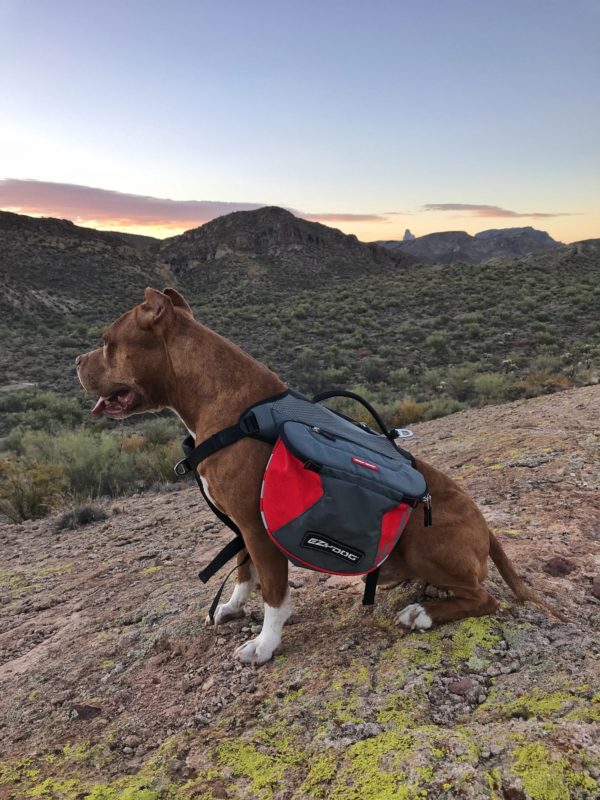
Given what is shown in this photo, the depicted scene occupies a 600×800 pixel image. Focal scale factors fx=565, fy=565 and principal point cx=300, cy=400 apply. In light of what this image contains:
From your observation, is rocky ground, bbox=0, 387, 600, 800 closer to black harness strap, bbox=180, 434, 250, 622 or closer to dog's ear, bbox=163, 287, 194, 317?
black harness strap, bbox=180, 434, 250, 622

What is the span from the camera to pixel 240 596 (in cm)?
343

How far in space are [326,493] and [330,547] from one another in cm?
27

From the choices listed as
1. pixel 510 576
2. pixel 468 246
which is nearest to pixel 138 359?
pixel 510 576

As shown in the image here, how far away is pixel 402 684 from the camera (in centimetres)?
246

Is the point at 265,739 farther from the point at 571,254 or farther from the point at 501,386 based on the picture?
the point at 571,254

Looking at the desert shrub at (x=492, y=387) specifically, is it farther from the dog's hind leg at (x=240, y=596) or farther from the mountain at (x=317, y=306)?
the dog's hind leg at (x=240, y=596)

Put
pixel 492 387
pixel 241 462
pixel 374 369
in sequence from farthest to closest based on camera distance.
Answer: pixel 374 369, pixel 492 387, pixel 241 462

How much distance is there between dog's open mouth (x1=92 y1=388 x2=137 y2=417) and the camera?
316 cm

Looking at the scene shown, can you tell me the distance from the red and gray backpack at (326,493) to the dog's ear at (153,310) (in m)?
0.72

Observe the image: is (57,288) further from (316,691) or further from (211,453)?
(316,691)

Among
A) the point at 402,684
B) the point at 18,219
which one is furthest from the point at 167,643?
the point at 18,219

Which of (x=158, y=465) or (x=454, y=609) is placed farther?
(x=158, y=465)

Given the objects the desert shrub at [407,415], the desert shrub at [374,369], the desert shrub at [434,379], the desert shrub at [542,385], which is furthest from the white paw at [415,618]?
the desert shrub at [374,369]

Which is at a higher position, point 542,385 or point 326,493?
point 326,493
